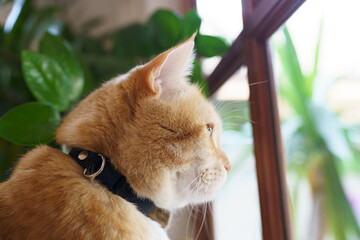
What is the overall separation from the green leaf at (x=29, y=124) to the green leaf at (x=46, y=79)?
0.28ft

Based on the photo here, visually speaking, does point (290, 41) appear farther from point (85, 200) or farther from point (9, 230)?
point (9, 230)

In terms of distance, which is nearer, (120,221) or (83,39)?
(120,221)

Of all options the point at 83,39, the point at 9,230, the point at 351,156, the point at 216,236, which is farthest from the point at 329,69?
the point at 83,39

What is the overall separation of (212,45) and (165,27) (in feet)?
1.02

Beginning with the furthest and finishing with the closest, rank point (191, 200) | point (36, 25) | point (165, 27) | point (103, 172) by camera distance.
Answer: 1. point (36, 25)
2. point (165, 27)
3. point (191, 200)
4. point (103, 172)

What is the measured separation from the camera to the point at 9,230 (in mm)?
658

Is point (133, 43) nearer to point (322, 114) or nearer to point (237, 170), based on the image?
point (237, 170)

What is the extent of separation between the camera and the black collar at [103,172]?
0.72m

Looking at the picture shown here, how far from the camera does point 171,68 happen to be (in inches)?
31.2

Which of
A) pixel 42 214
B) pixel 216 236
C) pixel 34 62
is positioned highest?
pixel 34 62

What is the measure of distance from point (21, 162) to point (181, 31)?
2.78 feet

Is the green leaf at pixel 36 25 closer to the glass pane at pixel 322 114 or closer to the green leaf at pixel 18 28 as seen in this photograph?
the green leaf at pixel 18 28

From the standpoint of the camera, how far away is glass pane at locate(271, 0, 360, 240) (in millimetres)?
711

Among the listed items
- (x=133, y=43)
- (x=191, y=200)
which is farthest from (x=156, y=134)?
(x=133, y=43)
